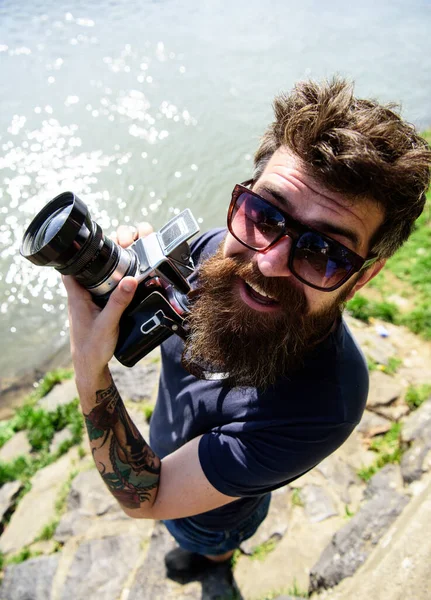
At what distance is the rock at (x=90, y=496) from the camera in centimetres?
306

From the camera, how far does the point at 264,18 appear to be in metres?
13.5

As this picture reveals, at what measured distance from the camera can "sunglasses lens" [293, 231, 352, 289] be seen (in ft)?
5.03

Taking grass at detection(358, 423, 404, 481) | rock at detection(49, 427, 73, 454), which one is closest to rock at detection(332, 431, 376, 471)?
grass at detection(358, 423, 404, 481)

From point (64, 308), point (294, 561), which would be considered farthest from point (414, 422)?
point (64, 308)

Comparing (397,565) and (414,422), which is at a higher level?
(397,565)

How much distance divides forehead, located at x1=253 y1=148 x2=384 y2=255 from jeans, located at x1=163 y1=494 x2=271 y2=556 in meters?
1.44

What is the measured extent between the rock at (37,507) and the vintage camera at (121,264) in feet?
7.18

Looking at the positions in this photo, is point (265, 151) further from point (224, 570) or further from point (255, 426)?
point (224, 570)

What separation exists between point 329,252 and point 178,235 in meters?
0.55

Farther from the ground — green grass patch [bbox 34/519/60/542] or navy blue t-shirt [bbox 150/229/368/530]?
navy blue t-shirt [bbox 150/229/368/530]

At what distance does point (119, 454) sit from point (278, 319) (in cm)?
81

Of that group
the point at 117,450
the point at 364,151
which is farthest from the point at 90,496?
the point at 364,151

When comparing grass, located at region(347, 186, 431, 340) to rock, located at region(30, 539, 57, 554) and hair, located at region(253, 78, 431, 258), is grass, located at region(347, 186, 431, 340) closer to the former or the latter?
hair, located at region(253, 78, 431, 258)

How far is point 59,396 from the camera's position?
4363 millimetres
